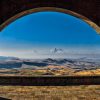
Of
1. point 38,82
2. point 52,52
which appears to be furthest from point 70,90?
point 52,52

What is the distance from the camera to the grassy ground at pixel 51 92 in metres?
9.49

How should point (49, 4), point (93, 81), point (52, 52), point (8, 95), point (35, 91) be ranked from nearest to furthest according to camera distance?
point (49, 4), point (8, 95), point (35, 91), point (93, 81), point (52, 52)

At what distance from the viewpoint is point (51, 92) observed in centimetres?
1030

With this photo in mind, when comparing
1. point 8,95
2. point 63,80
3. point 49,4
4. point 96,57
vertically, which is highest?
point 96,57

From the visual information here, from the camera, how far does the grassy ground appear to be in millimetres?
9492

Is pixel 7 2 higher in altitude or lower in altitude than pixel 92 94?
higher

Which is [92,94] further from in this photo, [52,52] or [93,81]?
[52,52]

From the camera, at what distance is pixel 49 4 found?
5.45m

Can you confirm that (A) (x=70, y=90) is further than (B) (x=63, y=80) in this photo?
No

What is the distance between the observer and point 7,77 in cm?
1184

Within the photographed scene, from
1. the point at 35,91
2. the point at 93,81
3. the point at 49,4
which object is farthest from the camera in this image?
the point at 93,81

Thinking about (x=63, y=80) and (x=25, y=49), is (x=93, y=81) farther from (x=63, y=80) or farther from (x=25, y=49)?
(x=25, y=49)

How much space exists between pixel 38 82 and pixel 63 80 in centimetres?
110

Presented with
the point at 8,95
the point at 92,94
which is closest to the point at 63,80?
the point at 92,94
